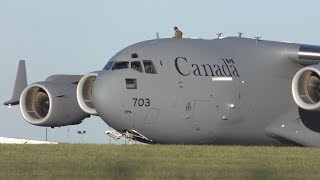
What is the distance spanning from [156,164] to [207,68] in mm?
11393

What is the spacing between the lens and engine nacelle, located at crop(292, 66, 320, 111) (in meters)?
26.6

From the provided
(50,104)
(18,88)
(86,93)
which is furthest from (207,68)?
(18,88)

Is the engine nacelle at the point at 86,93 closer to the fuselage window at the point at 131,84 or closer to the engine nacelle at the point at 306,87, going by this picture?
the fuselage window at the point at 131,84

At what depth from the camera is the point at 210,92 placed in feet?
88.8

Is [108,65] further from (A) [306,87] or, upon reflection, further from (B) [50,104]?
(A) [306,87]

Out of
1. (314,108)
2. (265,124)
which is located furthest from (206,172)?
(265,124)

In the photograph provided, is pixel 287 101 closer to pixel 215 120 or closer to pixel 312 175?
pixel 215 120

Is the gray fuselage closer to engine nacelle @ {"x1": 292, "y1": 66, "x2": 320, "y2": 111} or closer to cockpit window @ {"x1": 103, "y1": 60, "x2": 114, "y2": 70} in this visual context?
cockpit window @ {"x1": 103, "y1": 60, "x2": 114, "y2": 70}

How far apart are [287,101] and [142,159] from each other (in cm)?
1220

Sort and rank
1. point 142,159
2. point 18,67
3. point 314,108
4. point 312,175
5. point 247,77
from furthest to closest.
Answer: point 18,67 < point 247,77 < point 314,108 < point 142,159 < point 312,175

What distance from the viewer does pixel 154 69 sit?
2670 centimetres

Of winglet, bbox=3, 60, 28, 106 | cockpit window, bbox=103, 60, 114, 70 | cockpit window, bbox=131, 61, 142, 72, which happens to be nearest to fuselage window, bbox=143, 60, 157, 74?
cockpit window, bbox=131, 61, 142, 72

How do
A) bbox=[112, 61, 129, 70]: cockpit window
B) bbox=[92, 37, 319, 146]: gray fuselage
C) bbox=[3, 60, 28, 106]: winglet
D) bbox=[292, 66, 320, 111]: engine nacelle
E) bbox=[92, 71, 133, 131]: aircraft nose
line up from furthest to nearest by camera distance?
bbox=[3, 60, 28, 106]: winglet, bbox=[112, 61, 129, 70]: cockpit window, bbox=[292, 66, 320, 111]: engine nacelle, bbox=[92, 37, 319, 146]: gray fuselage, bbox=[92, 71, 133, 131]: aircraft nose

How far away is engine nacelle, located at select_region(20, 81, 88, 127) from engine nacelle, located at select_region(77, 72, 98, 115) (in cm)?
157
